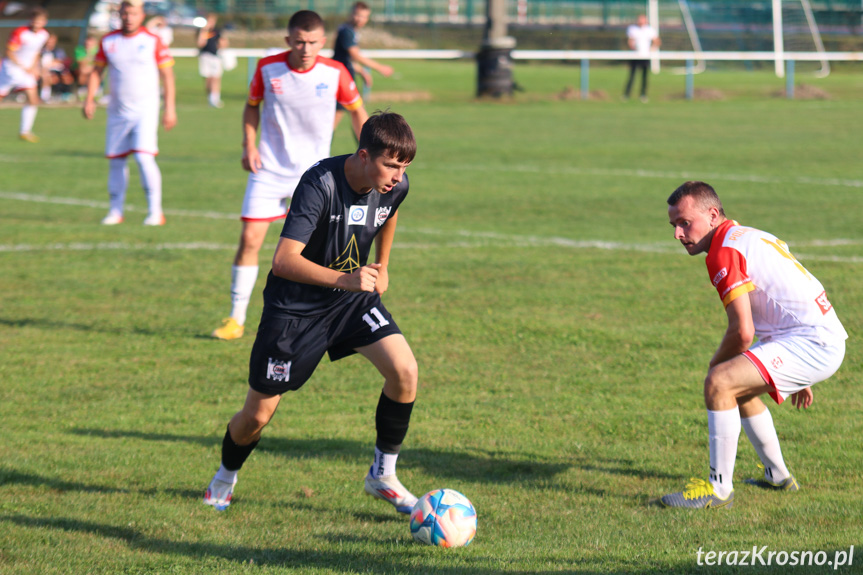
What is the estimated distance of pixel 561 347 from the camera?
6863 mm

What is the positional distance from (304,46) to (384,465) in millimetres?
3502

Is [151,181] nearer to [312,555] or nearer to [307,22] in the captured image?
[307,22]

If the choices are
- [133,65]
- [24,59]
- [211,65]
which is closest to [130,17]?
[133,65]

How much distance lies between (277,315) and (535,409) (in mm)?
1963

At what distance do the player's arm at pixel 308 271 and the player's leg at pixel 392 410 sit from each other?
1.84 ft

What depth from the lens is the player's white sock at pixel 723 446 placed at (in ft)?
14.2

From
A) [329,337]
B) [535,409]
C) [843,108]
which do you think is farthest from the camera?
[843,108]

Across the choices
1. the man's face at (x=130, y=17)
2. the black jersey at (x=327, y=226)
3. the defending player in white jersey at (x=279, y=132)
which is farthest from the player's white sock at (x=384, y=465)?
the man's face at (x=130, y=17)

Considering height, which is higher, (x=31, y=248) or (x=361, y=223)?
(x=361, y=223)

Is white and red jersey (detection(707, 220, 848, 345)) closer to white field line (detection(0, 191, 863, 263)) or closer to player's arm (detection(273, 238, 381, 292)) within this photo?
player's arm (detection(273, 238, 381, 292))

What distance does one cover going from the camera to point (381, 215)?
434cm

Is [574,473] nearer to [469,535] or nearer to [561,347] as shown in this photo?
[469,535]

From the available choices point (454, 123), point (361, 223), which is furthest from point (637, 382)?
point (454, 123)

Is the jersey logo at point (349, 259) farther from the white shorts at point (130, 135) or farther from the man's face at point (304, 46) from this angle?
the white shorts at point (130, 135)
